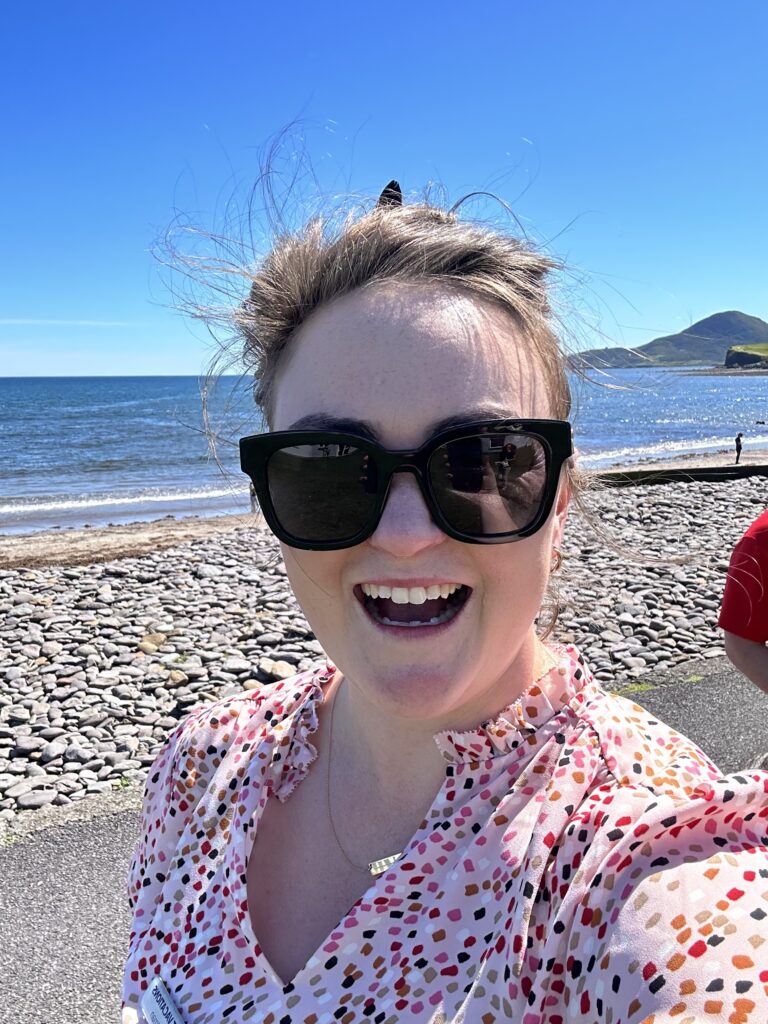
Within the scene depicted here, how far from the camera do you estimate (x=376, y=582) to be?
121 cm

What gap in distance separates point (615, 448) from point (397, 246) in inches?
1350

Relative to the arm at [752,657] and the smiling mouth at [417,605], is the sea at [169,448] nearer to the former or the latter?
the smiling mouth at [417,605]

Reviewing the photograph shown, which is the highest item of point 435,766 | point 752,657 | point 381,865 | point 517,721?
point 517,721

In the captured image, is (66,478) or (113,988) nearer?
(113,988)

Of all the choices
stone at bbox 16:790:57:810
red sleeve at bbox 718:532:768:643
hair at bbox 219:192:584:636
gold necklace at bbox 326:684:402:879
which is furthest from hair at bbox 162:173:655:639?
stone at bbox 16:790:57:810

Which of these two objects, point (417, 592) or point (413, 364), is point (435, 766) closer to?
point (417, 592)

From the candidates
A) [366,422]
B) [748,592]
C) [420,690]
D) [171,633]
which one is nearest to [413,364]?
[366,422]

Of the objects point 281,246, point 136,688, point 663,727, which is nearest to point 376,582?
point 663,727

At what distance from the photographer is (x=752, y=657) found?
304 cm

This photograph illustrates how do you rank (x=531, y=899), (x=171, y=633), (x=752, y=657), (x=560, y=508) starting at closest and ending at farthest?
(x=531, y=899) → (x=560, y=508) → (x=752, y=657) → (x=171, y=633)

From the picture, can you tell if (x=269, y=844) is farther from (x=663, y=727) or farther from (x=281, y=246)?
(x=281, y=246)

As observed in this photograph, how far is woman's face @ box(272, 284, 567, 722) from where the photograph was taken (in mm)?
1170

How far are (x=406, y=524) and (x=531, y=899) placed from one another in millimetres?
545

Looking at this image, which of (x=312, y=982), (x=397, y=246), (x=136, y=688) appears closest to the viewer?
(x=312, y=982)
